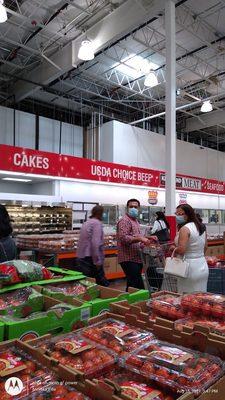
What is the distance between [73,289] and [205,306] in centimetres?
98

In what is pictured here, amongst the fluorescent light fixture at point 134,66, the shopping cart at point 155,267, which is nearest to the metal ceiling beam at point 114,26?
the fluorescent light fixture at point 134,66

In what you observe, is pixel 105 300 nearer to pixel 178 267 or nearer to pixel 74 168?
pixel 178 267

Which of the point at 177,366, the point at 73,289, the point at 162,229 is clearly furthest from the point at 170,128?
the point at 177,366

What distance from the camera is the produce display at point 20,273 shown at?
238cm

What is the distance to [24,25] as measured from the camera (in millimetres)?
8062

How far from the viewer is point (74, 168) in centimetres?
965

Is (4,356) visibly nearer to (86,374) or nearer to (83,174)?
(86,374)

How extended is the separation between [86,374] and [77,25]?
824cm

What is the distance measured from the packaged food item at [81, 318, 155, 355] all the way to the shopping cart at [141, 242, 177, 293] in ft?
7.68

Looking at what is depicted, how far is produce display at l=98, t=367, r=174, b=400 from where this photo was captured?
52.4 inches

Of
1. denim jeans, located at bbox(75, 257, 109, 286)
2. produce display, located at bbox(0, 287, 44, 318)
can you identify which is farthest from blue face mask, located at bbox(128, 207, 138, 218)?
produce display, located at bbox(0, 287, 44, 318)

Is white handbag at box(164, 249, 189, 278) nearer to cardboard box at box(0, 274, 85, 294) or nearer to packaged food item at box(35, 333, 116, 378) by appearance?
cardboard box at box(0, 274, 85, 294)

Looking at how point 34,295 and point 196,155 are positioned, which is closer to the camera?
point 34,295

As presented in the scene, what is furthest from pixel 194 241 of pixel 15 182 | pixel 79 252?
pixel 15 182
